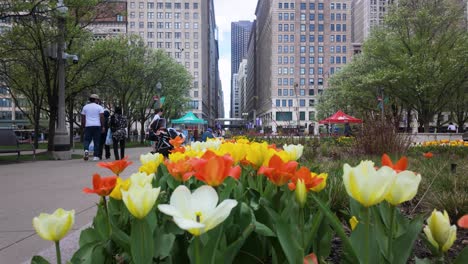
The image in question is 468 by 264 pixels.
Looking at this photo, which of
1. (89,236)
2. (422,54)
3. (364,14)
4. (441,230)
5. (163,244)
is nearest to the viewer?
(441,230)

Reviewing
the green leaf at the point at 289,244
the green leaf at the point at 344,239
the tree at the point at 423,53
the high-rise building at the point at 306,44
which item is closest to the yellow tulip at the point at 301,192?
the green leaf at the point at 344,239

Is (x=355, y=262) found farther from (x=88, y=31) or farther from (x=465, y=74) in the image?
(x=465, y=74)

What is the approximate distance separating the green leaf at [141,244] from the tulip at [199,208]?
176 mm

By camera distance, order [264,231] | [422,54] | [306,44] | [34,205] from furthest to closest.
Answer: [306,44] → [422,54] → [34,205] → [264,231]

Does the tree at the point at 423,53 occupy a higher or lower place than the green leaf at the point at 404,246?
higher

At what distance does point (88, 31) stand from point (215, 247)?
2340cm

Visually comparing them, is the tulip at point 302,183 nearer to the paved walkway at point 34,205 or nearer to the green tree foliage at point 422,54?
the paved walkway at point 34,205

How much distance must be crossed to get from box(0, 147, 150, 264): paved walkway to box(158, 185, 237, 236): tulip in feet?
6.55

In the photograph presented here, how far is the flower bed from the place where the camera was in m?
1.12

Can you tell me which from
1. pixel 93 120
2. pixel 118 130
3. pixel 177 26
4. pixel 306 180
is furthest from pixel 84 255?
pixel 177 26

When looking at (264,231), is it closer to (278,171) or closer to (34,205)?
(278,171)

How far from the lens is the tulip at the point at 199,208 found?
3.29 feet

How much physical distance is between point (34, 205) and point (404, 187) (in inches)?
208

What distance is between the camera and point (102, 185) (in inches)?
65.0
